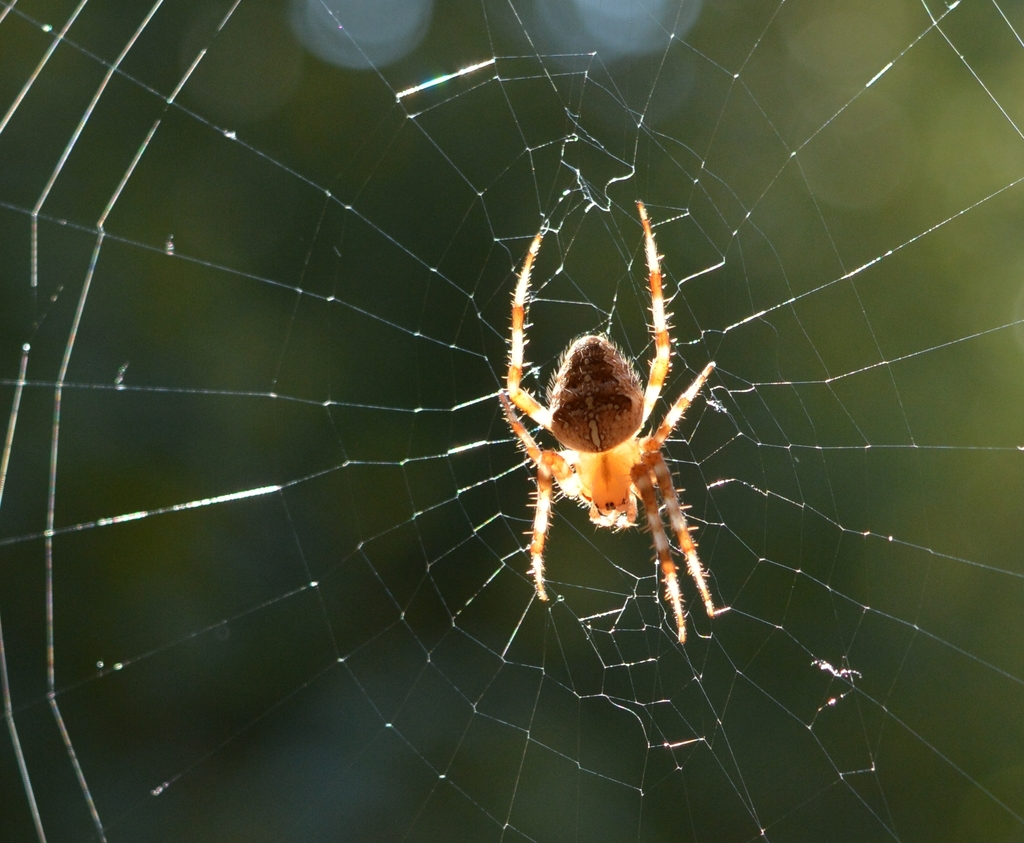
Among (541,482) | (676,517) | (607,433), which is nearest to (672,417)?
(607,433)

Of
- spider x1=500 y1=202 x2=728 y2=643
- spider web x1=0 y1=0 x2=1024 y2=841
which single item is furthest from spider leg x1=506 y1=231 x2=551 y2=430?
spider web x1=0 y1=0 x2=1024 y2=841

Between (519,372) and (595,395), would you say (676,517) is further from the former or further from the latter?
(519,372)

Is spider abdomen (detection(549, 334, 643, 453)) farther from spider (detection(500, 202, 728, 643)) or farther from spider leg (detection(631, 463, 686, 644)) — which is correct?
spider leg (detection(631, 463, 686, 644))

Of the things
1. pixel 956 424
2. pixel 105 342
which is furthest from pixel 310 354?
pixel 956 424

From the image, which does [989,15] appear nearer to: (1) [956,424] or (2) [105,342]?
(1) [956,424]

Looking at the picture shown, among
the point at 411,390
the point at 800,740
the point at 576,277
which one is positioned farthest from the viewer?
the point at 411,390

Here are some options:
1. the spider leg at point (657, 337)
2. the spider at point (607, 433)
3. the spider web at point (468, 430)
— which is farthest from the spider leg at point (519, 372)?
the spider web at point (468, 430)
